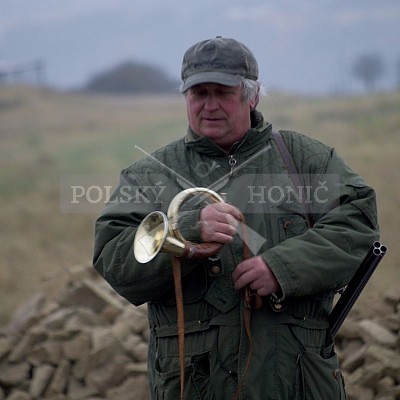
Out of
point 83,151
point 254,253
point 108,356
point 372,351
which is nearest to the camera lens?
point 254,253

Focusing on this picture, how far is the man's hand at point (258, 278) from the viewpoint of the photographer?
3098 millimetres

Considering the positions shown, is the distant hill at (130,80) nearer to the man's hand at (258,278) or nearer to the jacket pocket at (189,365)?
the jacket pocket at (189,365)

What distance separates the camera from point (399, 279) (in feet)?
31.6

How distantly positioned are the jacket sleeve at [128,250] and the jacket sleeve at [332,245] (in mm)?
359

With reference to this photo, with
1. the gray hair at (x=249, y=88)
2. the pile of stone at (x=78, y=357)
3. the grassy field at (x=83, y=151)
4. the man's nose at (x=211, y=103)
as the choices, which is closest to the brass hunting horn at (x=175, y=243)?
the man's nose at (x=211, y=103)

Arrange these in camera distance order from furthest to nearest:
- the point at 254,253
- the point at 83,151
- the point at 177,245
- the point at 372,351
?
1. the point at 83,151
2. the point at 372,351
3. the point at 254,253
4. the point at 177,245

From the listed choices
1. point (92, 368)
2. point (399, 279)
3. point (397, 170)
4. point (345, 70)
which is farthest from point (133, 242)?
point (345, 70)

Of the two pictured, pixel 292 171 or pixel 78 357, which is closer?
pixel 292 171

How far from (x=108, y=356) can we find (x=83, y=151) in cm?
1925

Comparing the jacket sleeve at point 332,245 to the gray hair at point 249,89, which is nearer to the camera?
the jacket sleeve at point 332,245

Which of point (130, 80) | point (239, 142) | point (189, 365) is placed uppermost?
point (130, 80)

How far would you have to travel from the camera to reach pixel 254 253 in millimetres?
3209

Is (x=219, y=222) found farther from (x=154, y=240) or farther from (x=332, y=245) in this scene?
(x=332, y=245)

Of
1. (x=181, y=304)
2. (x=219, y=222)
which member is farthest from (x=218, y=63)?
(x=181, y=304)
